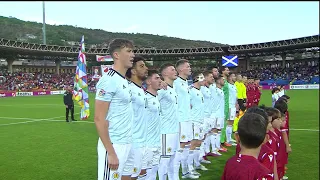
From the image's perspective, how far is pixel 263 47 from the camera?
2447 inches

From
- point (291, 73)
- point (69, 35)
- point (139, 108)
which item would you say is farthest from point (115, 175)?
point (291, 73)

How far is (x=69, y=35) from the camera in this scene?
12008 mm

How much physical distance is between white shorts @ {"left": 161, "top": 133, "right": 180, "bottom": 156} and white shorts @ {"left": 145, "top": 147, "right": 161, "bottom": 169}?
571 millimetres

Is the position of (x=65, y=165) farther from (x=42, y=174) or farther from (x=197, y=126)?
(x=197, y=126)

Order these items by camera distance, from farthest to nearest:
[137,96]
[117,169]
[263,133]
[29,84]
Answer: [29,84], [137,96], [117,169], [263,133]

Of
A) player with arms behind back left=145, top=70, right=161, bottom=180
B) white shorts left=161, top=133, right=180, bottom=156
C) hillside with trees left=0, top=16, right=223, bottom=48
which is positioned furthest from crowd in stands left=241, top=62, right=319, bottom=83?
player with arms behind back left=145, top=70, right=161, bottom=180

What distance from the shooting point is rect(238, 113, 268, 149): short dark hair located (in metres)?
2.66

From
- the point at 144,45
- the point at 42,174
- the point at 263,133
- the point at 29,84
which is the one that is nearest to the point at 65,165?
the point at 42,174

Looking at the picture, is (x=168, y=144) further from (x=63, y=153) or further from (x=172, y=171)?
(x=63, y=153)

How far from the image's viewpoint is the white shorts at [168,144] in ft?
19.4

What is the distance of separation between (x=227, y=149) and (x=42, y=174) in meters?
5.65

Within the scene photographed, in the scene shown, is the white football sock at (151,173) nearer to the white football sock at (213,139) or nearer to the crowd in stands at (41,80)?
the white football sock at (213,139)

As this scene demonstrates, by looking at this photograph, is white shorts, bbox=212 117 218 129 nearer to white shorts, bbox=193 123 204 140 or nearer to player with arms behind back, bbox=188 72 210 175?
player with arms behind back, bbox=188 72 210 175

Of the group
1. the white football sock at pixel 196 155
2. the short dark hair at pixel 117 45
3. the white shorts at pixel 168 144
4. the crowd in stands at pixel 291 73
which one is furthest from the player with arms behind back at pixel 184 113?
the crowd in stands at pixel 291 73
